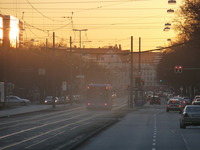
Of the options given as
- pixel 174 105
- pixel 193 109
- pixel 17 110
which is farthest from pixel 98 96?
pixel 193 109

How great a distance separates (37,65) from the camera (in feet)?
359

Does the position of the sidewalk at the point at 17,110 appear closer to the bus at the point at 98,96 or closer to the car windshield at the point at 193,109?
the bus at the point at 98,96

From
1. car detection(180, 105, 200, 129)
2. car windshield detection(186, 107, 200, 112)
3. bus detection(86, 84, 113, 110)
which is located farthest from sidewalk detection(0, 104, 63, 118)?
car detection(180, 105, 200, 129)

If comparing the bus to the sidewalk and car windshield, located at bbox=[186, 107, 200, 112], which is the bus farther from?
car windshield, located at bbox=[186, 107, 200, 112]

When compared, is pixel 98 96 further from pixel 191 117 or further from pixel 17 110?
pixel 191 117

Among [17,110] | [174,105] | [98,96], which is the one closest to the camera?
[17,110]

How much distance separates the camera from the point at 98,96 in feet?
234

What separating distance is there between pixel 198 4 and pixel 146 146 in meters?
41.0

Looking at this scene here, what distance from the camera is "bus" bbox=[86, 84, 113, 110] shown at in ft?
234

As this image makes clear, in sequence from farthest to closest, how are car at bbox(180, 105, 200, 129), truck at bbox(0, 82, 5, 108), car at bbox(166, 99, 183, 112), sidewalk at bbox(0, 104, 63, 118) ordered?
car at bbox(166, 99, 183, 112), truck at bbox(0, 82, 5, 108), sidewalk at bbox(0, 104, 63, 118), car at bbox(180, 105, 200, 129)

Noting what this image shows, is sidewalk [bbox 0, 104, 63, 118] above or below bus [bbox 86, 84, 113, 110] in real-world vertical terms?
below

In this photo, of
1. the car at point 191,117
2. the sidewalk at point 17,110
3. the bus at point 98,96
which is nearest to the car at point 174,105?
the bus at point 98,96

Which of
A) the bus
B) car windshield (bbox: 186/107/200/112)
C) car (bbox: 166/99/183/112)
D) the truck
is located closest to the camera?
car windshield (bbox: 186/107/200/112)

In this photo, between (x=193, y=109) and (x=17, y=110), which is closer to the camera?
(x=193, y=109)
